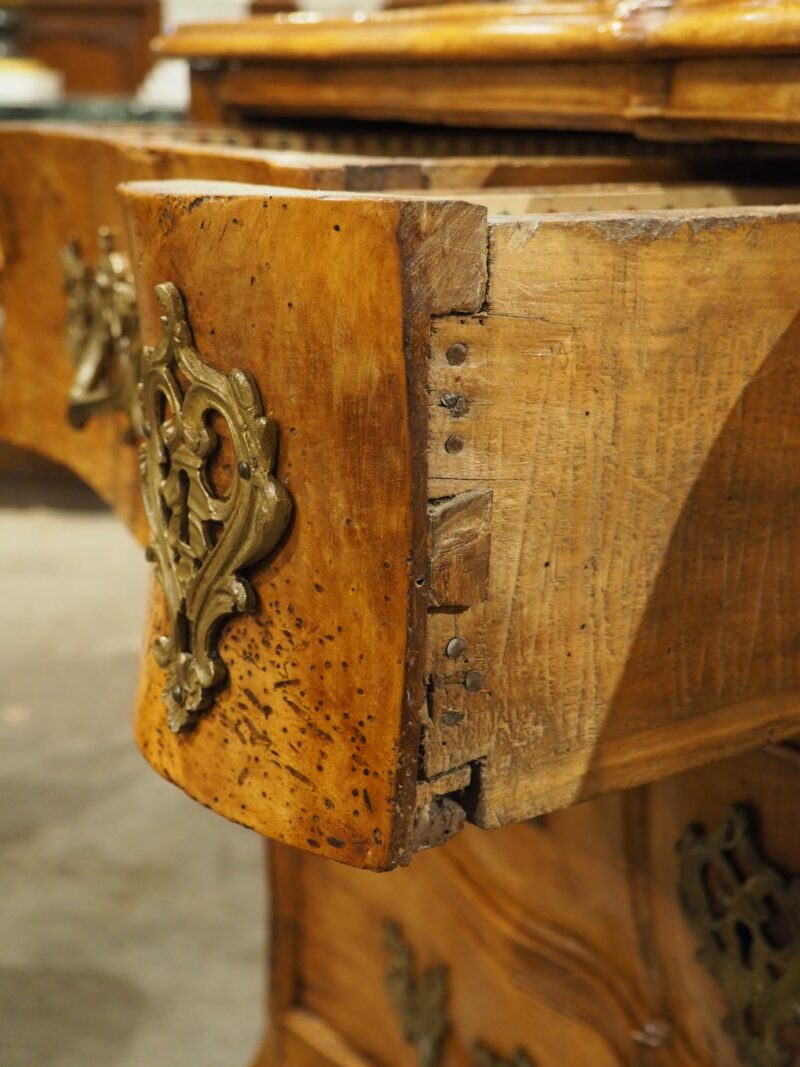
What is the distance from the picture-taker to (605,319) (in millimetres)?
718

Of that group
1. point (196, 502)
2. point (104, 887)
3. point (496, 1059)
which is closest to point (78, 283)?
point (196, 502)

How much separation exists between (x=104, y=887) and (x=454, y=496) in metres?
1.96

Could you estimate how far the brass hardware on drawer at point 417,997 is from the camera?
63.3 inches

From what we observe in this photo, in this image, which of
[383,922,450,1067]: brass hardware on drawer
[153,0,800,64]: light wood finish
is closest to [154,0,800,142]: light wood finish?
[153,0,800,64]: light wood finish

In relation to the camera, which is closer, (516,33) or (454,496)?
(454,496)

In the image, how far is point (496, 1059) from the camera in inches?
60.9

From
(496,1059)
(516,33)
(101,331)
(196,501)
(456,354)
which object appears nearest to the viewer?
(456,354)

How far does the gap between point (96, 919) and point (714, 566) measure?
183 centimetres

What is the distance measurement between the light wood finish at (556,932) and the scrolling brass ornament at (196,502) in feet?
1.62

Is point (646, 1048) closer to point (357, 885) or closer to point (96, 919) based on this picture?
point (357, 885)

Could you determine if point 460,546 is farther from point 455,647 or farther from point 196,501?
point 196,501

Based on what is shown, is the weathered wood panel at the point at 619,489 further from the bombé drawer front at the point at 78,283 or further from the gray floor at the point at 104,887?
the gray floor at the point at 104,887

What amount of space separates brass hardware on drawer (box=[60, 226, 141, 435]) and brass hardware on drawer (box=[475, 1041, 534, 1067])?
2.40 ft

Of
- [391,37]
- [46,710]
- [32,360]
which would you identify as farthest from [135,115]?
[391,37]
